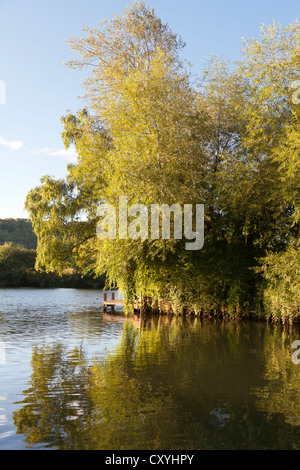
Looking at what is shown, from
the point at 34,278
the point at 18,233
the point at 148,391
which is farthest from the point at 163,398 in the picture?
the point at 18,233

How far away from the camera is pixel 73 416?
684cm

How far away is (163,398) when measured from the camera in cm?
806

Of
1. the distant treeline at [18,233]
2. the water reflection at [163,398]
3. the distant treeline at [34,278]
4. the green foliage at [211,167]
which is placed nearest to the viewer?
the water reflection at [163,398]

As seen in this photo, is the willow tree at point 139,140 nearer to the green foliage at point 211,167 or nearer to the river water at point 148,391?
the green foliage at point 211,167

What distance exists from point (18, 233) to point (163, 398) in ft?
246

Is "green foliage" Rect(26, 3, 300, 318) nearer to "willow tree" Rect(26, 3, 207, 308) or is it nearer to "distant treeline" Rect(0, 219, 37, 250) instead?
"willow tree" Rect(26, 3, 207, 308)

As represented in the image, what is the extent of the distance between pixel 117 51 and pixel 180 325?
55.0 ft

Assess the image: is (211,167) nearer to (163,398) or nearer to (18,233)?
(163,398)

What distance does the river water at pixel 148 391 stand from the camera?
241 inches

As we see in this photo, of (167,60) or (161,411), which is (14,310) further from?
(161,411)

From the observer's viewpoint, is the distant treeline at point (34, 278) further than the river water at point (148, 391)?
Yes

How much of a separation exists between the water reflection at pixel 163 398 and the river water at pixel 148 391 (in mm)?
16

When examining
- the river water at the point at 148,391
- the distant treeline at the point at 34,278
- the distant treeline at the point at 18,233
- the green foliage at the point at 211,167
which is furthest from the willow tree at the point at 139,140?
the distant treeline at the point at 18,233

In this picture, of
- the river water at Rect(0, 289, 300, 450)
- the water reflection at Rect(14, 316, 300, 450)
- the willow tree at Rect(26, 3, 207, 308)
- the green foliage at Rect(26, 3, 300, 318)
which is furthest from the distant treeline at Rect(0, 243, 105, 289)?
the water reflection at Rect(14, 316, 300, 450)
